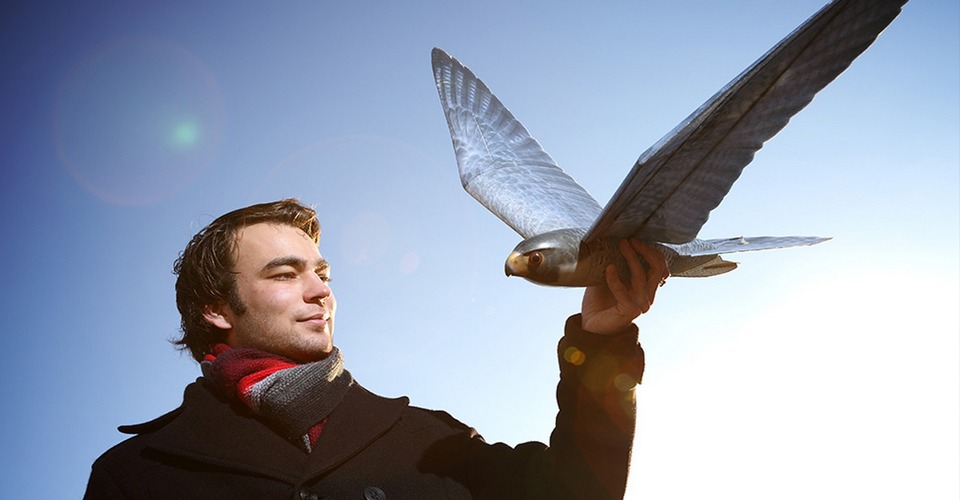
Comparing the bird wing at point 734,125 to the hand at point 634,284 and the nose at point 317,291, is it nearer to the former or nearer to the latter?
the hand at point 634,284

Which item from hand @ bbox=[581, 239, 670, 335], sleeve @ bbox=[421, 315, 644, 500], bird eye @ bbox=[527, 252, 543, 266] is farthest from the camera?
sleeve @ bbox=[421, 315, 644, 500]

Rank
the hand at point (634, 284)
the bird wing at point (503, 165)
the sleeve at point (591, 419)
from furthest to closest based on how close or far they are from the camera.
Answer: the bird wing at point (503, 165) < the sleeve at point (591, 419) < the hand at point (634, 284)

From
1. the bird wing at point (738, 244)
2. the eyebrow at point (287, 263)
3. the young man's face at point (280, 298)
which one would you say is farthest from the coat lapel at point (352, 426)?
the bird wing at point (738, 244)

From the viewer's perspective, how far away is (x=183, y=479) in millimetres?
2775

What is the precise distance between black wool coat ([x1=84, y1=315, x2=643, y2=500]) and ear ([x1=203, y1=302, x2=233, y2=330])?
1.75 feet

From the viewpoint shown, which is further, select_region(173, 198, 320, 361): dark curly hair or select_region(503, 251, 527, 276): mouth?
select_region(173, 198, 320, 361): dark curly hair

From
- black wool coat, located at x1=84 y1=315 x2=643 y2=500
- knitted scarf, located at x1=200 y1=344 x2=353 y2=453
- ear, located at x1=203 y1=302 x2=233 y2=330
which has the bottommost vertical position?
black wool coat, located at x1=84 y1=315 x2=643 y2=500

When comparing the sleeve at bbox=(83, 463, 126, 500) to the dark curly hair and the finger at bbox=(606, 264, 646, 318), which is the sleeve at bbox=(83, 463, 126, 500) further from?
the finger at bbox=(606, 264, 646, 318)

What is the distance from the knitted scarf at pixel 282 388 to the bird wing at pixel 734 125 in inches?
71.4

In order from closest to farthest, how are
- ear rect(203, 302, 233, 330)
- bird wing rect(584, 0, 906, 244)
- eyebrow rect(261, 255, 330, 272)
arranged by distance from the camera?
1. bird wing rect(584, 0, 906, 244)
2. eyebrow rect(261, 255, 330, 272)
3. ear rect(203, 302, 233, 330)

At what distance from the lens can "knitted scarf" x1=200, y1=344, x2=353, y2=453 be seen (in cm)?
296

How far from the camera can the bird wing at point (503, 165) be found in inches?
121

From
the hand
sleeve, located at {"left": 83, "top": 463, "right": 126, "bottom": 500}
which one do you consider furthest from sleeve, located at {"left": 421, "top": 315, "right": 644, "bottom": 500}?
sleeve, located at {"left": 83, "top": 463, "right": 126, "bottom": 500}

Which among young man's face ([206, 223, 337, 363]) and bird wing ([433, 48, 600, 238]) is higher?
bird wing ([433, 48, 600, 238])
